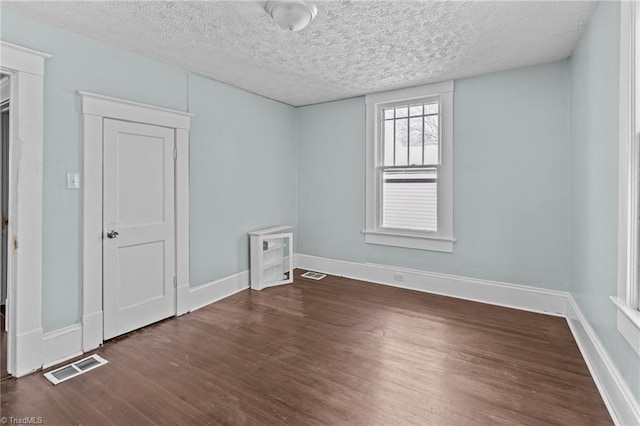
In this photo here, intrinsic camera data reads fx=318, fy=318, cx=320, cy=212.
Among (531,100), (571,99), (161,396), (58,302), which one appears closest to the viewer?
(161,396)

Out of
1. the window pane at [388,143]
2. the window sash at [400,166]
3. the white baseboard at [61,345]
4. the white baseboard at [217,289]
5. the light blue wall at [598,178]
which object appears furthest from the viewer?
the window pane at [388,143]

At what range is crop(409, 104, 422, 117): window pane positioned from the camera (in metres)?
4.31

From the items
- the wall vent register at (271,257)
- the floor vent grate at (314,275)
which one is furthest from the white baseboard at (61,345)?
the floor vent grate at (314,275)

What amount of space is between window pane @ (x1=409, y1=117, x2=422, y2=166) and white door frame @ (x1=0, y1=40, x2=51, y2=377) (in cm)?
392

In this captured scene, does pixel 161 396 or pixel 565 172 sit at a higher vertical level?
pixel 565 172

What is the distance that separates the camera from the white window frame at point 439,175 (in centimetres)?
406

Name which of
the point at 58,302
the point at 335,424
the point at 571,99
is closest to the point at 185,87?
the point at 58,302

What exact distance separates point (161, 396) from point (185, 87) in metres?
3.05

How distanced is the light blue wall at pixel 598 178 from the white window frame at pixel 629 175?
0.14 metres

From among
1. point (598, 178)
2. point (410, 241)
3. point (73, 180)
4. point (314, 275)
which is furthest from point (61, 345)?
point (598, 178)

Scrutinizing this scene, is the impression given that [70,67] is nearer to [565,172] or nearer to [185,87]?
[185,87]

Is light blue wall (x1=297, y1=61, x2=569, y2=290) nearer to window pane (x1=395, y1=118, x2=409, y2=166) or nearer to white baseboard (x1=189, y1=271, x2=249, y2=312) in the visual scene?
window pane (x1=395, y1=118, x2=409, y2=166)

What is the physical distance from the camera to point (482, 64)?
3.46 meters

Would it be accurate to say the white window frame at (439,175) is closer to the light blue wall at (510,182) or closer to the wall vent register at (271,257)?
the light blue wall at (510,182)
